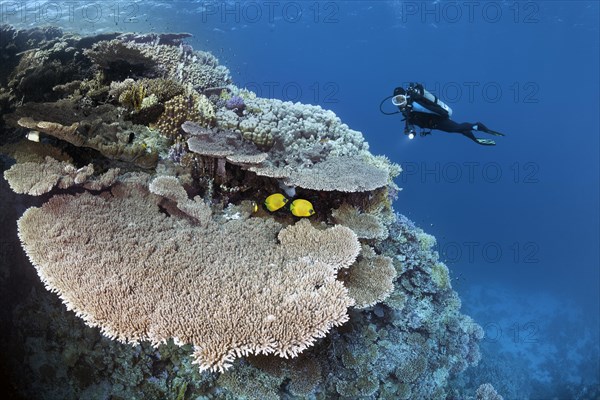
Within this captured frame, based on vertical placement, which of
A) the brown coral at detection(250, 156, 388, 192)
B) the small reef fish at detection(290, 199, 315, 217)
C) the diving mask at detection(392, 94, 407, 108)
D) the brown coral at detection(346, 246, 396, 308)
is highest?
the diving mask at detection(392, 94, 407, 108)

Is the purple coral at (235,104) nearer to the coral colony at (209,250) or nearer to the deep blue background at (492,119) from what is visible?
the coral colony at (209,250)

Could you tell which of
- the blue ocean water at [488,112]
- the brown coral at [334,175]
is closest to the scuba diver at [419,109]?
the brown coral at [334,175]

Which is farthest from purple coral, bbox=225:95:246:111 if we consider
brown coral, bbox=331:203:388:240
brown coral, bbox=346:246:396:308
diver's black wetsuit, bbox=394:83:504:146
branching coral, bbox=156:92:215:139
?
diver's black wetsuit, bbox=394:83:504:146

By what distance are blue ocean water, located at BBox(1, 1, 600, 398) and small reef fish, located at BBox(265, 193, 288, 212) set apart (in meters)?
7.41

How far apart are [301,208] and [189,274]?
1.65m

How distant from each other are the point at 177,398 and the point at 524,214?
245ft

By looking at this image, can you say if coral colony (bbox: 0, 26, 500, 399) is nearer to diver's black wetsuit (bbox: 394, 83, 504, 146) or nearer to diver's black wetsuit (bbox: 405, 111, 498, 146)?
diver's black wetsuit (bbox: 394, 83, 504, 146)

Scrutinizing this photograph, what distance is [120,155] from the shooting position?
4711 mm

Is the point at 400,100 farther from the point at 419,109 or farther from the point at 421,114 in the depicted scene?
the point at 421,114

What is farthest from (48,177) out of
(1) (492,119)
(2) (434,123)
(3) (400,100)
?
(1) (492,119)

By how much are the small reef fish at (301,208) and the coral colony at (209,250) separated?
1.5 inches

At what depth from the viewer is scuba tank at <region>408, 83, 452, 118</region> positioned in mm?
7855

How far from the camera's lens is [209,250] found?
3.75 m

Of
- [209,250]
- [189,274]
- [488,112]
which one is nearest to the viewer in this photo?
[189,274]
